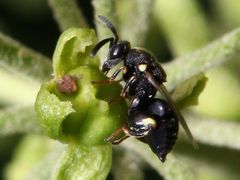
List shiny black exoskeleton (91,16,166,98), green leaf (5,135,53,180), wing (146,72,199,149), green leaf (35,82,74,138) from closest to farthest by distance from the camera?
green leaf (35,82,74,138), wing (146,72,199,149), shiny black exoskeleton (91,16,166,98), green leaf (5,135,53,180)

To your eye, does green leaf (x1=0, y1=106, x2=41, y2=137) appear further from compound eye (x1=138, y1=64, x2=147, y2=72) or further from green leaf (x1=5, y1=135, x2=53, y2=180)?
green leaf (x1=5, y1=135, x2=53, y2=180)

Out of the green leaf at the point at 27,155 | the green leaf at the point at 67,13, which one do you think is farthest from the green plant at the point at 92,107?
the green leaf at the point at 27,155

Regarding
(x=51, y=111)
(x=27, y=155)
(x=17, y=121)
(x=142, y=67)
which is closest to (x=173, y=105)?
(x=142, y=67)

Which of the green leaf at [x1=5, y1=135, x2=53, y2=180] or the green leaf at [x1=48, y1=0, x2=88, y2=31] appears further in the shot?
the green leaf at [x1=5, y1=135, x2=53, y2=180]

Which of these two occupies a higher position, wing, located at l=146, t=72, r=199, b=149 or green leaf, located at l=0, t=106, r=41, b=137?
green leaf, located at l=0, t=106, r=41, b=137

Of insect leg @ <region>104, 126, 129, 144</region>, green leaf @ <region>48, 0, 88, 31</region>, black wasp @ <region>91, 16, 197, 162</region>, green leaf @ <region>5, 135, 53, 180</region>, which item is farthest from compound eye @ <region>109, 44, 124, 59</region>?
green leaf @ <region>5, 135, 53, 180</region>
